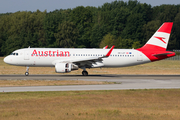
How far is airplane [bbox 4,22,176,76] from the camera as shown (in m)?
40.1

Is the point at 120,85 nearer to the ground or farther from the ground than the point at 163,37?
nearer to the ground

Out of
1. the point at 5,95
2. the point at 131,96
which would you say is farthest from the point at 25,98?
the point at 131,96

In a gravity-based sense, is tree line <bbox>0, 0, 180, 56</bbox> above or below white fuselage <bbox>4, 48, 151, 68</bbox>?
above

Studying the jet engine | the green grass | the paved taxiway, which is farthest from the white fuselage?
the green grass

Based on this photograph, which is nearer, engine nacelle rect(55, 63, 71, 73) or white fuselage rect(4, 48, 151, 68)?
engine nacelle rect(55, 63, 71, 73)

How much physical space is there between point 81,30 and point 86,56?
244 feet

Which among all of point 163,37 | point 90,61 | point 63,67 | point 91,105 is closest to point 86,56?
point 90,61

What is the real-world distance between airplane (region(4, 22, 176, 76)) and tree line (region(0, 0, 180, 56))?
202 feet

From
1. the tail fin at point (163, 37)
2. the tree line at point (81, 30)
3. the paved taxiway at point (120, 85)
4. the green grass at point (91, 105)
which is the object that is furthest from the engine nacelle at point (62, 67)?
the tree line at point (81, 30)

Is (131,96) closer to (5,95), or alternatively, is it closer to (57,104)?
(57,104)

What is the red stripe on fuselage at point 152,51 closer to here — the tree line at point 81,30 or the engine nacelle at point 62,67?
the engine nacelle at point 62,67

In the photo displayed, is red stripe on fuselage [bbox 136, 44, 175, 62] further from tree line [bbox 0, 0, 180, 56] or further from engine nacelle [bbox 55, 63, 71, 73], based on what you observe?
tree line [bbox 0, 0, 180, 56]

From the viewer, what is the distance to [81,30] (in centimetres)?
11469

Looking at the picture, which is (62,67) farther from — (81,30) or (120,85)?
(81,30)
